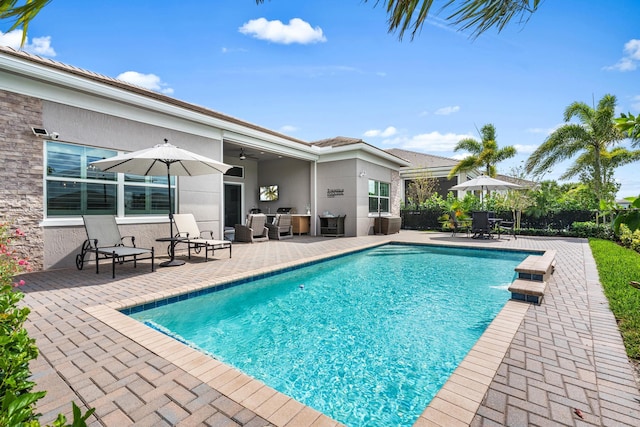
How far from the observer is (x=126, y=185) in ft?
23.8

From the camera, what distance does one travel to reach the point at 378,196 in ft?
48.0

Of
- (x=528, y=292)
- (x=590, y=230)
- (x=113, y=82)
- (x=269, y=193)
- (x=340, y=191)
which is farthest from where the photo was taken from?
(x=269, y=193)

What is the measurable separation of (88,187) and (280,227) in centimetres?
650

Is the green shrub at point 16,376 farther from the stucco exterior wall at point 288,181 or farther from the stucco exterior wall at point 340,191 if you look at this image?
the stucco exterior wall at point 288,181

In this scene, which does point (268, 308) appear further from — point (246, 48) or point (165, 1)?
point (246, 48)

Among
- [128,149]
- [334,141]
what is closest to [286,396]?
[128,149]

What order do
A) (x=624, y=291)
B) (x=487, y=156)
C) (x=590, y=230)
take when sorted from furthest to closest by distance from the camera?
(x=487, y=156), (x=590, y=230), (x=624, y=291)

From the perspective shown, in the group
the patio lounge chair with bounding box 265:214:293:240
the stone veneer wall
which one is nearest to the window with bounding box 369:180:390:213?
the patio lounge chair with bounding box 265:214:293:240

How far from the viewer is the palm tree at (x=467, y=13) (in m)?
1.39

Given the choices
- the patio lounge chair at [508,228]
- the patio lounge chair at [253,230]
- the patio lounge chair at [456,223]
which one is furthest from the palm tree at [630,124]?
the patio lounge chair at [456,223]

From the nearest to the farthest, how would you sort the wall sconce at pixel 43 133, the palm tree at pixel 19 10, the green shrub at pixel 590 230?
the palm tree at pixel 19 10 < the wall sconce at pixel 43 133 < the green shrub at pixel 590 230

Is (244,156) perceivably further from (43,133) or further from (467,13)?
(467,13)

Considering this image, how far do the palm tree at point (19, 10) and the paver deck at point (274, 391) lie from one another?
6.81 ft

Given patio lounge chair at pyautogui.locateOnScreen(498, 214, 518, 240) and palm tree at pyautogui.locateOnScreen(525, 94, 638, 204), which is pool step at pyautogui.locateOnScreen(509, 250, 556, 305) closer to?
patio lounge chair at pyautogui.locateOnScreen(498, 214, 518, 240)
